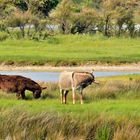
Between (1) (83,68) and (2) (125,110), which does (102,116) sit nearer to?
(2) (125,110)

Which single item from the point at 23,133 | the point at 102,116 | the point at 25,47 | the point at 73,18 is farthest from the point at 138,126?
the point at 73,18

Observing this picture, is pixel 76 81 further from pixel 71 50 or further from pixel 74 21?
pixel 74 21

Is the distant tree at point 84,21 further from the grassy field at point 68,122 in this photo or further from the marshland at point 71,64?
the grassy field at point 68,122

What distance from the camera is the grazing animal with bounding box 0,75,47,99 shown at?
1888 centimetres

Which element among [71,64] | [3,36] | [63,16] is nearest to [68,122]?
[71,64]

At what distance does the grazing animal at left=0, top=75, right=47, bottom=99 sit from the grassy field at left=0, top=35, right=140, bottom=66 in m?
21.9

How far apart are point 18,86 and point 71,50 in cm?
2921

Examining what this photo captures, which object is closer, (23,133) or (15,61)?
(23,133)

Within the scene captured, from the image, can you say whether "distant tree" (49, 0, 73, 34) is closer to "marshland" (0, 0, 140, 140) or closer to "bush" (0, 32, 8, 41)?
"marshland" (0, 0, 140, 140)

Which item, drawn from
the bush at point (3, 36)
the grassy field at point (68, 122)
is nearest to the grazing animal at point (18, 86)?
the grassy field at point (68, 122)

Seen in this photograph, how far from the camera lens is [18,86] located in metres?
18.9

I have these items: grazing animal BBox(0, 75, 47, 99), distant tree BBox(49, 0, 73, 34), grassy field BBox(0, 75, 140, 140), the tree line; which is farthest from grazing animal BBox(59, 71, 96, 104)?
distant tree BBox(49, 0, 73, 34)

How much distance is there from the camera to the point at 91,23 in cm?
6016

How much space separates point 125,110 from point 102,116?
1267 mm
